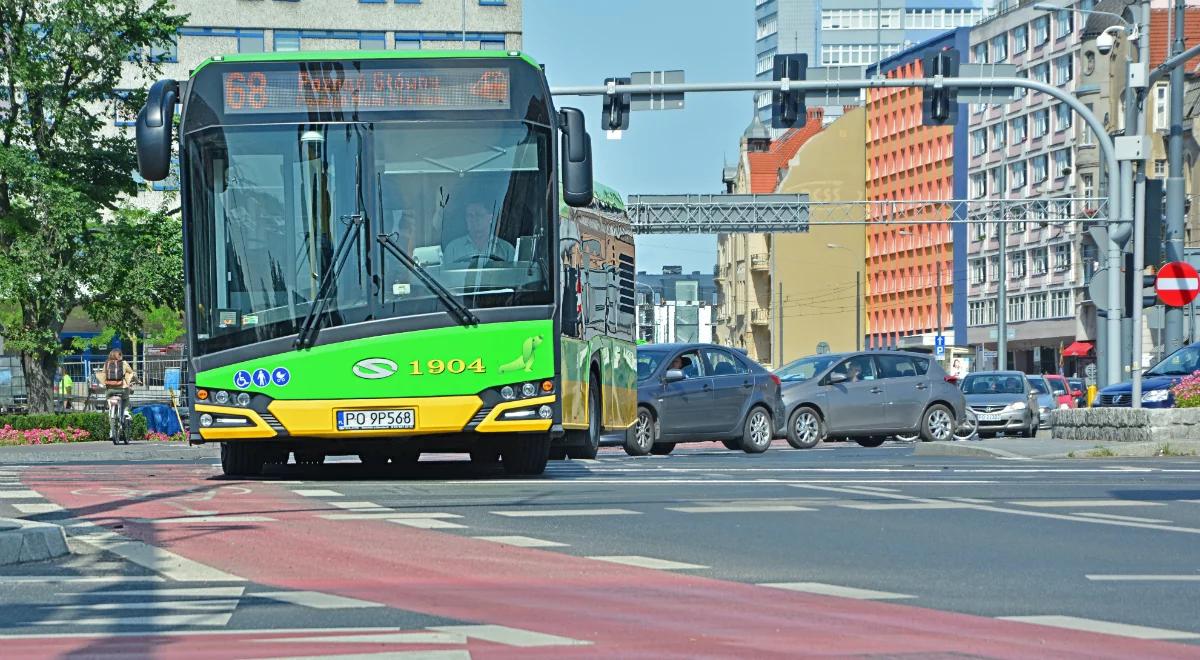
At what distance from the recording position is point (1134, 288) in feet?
89.2

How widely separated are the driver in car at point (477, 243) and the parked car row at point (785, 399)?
10.5m

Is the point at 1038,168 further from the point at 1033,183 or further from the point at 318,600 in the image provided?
the point at 318,600

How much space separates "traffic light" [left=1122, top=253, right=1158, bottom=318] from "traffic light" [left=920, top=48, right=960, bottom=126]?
12.6 ft

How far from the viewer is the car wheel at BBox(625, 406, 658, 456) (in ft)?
89.5

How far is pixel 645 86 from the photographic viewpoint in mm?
32375

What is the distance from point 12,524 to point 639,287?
54.6 feet

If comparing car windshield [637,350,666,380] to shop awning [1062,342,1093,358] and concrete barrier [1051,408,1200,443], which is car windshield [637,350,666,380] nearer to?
concrete barrier [1051,408,1200,443]

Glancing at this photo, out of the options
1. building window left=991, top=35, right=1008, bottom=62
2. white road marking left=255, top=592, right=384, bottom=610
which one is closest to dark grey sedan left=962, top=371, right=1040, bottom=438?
white road marking left=255, top=592, right=384, bottom=610

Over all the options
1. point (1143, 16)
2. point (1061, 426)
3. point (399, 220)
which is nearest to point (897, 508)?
point (399, 220)

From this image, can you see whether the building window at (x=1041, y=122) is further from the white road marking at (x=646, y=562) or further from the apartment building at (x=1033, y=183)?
the white road marking at (x=646, y=562)

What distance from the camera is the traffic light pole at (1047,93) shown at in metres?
28.4

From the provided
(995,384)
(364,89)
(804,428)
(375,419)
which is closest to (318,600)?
(375,419)

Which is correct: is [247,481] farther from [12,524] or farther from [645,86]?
[645,86]

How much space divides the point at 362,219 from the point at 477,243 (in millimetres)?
921
